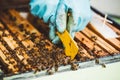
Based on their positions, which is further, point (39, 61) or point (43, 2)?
point (43, 2)

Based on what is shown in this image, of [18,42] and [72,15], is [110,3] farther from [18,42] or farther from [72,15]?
[18,42]

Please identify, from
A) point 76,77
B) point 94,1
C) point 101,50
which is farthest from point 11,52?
point 94,1

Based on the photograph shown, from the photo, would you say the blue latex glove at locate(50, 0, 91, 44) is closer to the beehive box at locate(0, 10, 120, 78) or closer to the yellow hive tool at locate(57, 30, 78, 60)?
the yellow hive tool at locate(57, 30, 78, 60)

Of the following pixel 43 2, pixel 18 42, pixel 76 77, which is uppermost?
pixel 43 2

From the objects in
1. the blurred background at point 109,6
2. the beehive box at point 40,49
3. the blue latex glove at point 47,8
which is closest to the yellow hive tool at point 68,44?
the beehive box at point 40,49

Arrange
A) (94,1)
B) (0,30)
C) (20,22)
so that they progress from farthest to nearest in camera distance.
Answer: (94,1) → (20,22) → (0,30)
